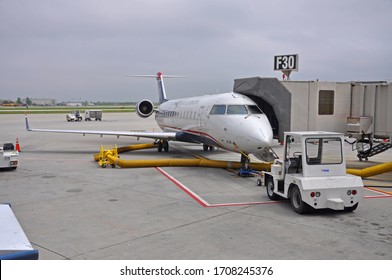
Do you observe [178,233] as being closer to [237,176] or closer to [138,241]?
[138,241]

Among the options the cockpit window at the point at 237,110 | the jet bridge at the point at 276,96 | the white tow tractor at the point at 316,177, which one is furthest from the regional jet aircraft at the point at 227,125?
Answer: the white tow tractor at the point at 316,177

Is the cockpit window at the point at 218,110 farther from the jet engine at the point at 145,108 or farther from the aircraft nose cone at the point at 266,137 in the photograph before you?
the jet engine at the point at 145,108

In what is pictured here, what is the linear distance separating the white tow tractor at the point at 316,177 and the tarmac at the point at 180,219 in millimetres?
403

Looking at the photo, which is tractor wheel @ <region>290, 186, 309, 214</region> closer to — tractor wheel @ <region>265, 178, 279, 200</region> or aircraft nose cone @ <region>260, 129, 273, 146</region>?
tractor wheel @ <region>265, 178, 279, 200</region>

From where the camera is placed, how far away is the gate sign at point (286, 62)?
20.0 meters

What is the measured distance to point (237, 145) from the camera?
16.0 metres

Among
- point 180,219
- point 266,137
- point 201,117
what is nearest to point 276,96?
point 266,137

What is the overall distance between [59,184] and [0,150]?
4.50 metres

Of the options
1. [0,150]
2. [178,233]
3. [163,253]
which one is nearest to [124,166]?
[0,150]

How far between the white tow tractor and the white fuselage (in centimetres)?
335

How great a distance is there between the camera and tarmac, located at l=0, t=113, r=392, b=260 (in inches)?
316

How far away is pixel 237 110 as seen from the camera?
16844 millimetres

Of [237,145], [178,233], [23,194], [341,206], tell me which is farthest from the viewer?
[237,145]

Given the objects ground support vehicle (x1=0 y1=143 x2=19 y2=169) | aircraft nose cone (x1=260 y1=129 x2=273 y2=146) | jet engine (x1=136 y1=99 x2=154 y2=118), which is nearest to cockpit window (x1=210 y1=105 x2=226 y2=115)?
aircraft nose cone (x1=260 y1=129 x2=273 y2=146)
